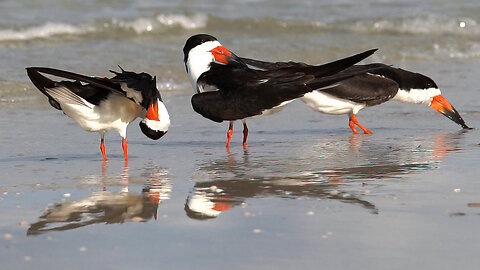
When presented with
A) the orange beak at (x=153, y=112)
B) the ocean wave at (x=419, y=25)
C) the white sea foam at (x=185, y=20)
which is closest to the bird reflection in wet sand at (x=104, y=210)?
the orange beak at (x=153, y=112)

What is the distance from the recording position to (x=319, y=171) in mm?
5254

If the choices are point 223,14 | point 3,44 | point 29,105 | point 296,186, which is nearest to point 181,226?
point 296,186

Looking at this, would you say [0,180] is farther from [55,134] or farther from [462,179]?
[462,179]

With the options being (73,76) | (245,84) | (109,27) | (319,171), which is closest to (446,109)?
(245,84)

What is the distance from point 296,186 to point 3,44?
7.08 metres

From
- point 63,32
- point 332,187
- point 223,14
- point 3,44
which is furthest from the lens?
point 223,14

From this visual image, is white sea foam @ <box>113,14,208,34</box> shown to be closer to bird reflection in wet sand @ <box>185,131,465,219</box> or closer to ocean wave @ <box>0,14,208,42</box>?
ocean wave @ <box>0,14,208,42</box>

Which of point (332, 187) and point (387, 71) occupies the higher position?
point (387, 71)

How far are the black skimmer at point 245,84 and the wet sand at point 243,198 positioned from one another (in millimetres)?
316

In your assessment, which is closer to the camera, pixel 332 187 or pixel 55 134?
pixel 332 187

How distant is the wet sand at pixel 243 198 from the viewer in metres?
3.51

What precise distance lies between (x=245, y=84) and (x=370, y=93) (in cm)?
138

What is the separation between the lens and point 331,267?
3.34m

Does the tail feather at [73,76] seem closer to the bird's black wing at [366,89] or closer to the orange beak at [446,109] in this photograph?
the bird's black wing at [366,89]
